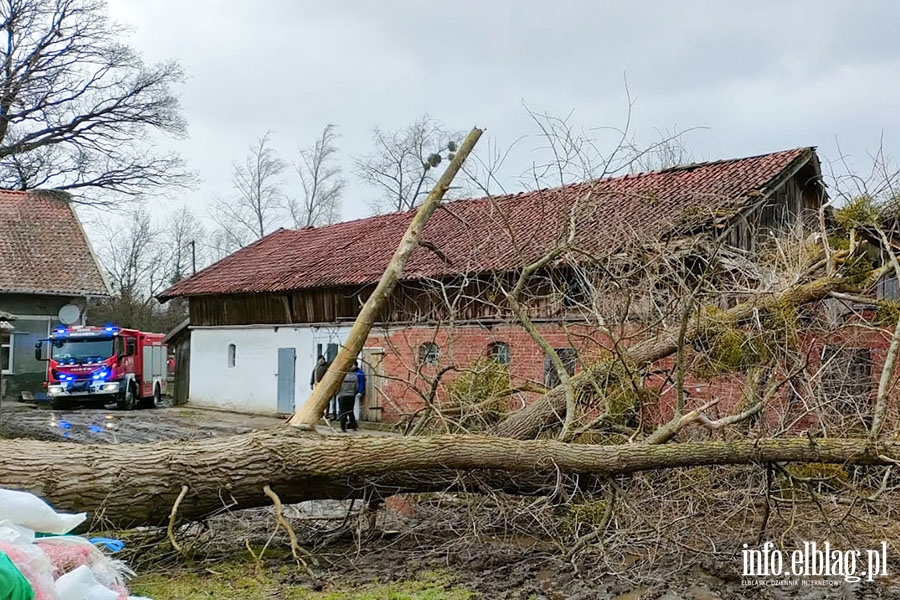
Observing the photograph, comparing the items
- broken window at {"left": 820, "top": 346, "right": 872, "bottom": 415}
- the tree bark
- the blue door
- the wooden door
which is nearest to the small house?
the blue door

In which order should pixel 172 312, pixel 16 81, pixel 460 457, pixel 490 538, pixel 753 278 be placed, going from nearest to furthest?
pixel 460 457
pixel 490 538
pixel 753 278
pixel 16 81
pixel 172 312

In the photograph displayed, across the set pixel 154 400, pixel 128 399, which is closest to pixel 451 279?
pixel 128 399

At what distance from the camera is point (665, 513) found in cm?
669

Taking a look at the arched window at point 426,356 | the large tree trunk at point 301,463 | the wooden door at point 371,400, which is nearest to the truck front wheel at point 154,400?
the wooden door at point 371,400

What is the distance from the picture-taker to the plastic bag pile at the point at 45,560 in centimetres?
392

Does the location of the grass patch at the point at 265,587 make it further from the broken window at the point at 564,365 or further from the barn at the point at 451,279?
the broken window at the point at 564,365

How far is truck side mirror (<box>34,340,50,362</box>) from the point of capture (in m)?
21.5

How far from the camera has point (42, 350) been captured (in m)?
21.8

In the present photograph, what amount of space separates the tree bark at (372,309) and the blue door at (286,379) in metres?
12.4

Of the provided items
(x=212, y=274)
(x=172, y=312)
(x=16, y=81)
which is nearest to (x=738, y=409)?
(x=212, y=274)

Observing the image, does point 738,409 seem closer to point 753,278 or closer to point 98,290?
point 753,278

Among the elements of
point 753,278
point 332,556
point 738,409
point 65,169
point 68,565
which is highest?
point 65,169

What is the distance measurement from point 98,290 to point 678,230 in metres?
19.5

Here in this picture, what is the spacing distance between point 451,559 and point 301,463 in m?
1.40
